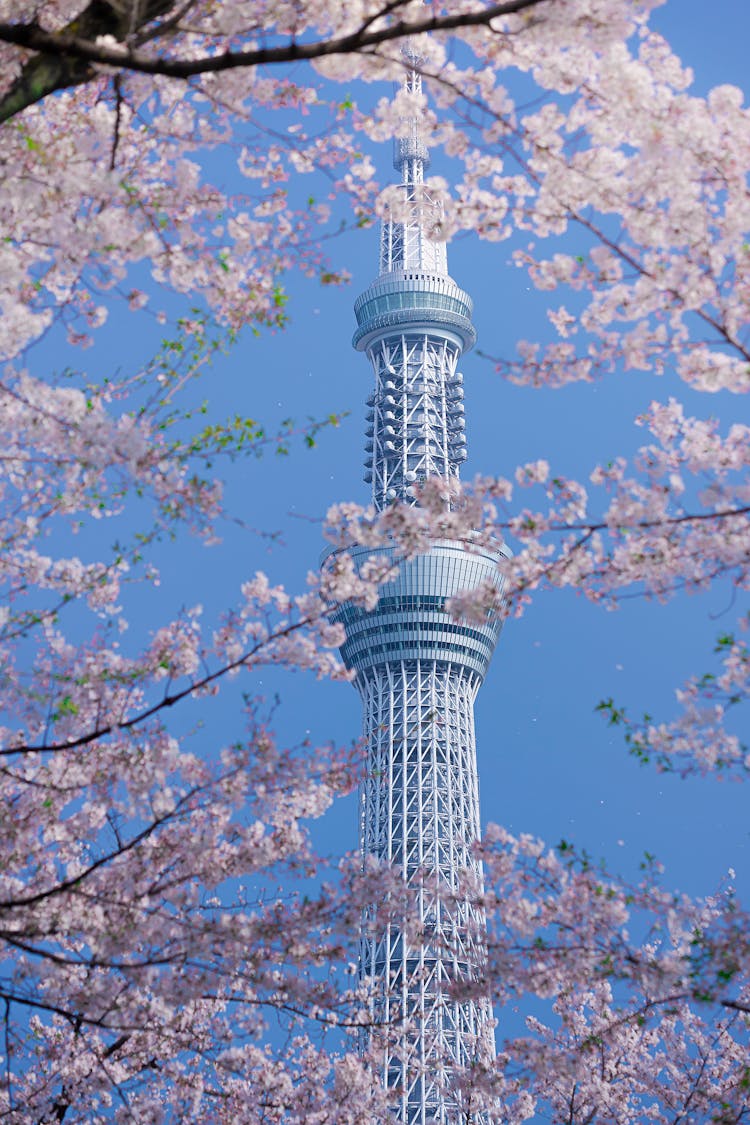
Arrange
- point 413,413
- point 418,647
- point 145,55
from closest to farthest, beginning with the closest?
point 145,55
point 418,647
point 413,413

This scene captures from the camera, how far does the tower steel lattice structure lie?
45844 millimetres

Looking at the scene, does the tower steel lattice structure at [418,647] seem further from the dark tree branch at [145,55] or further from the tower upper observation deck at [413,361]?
the dark tree branch at [145,55]

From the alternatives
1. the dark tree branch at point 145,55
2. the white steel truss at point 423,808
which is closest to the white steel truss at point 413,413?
the white steel truss at point 423,808

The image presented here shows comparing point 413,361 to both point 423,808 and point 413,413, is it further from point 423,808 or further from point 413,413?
point 423,808

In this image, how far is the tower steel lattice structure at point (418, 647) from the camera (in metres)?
45.8

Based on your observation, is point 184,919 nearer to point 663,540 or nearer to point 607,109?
point 663,540

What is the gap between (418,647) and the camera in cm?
5497

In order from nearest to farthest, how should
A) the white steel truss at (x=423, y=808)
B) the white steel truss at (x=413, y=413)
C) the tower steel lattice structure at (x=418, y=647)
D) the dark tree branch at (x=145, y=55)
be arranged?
1. the dark tree branch at (x=145, y=55)
2. the white steel truss at (x=423, y=808)
3. the tower steel lattice structure at (x=418, y=647)
4. the white steel truss at (x=413, y=413)

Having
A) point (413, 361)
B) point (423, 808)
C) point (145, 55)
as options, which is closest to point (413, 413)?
point (413, 361)

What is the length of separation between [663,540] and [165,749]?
11.0 feet

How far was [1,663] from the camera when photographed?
6855 millimetres

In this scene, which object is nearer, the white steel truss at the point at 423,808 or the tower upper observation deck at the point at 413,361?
the white steel truss at the point at 423,808

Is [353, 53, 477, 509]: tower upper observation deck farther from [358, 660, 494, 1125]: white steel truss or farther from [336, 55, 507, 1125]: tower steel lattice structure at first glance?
[358, 660, 494, 1125]: white steel truss

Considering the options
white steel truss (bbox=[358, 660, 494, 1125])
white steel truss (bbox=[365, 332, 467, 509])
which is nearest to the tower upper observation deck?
white steel truss (bbox=[365, 332, 467, 509])
